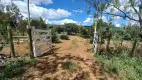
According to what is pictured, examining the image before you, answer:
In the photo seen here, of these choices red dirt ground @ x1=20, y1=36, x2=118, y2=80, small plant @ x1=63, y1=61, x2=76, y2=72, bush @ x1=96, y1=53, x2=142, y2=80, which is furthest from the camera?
bush @ x1=96, y1=53, x2=142, y2=80

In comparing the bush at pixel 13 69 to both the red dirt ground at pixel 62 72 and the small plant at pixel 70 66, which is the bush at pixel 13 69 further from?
the small plant at pixel 70 66

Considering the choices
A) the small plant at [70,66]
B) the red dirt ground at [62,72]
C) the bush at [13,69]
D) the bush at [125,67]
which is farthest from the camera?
the bush at [125,67]

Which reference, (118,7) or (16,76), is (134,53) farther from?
(16,76)

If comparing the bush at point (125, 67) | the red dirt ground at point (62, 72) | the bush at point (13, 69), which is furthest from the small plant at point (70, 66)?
the bush at point (125, 67)

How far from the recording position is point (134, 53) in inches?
362

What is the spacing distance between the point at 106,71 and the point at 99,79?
3.40 ft

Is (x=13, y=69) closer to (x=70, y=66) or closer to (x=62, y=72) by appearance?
(x=62, y=72)

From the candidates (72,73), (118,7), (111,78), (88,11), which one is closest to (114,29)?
(118,7)

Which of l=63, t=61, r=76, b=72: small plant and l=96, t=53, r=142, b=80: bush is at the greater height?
l=63, t=61, r=76, b=72: small plant

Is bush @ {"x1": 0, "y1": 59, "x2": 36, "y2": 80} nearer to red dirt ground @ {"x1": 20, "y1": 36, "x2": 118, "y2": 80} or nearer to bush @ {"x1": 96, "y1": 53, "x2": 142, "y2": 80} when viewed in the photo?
red dirt ground @ {"x1": 20, "y1": 36, "x2": 118, "y2": 80}

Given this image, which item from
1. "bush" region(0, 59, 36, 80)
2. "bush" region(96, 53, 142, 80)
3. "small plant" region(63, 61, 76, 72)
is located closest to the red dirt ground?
"small plant" region(63, 61, 76, 72)

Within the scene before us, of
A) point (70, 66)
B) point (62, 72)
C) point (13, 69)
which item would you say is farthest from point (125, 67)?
point (13, 69)

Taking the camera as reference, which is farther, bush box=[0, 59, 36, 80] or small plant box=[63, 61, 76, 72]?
small plant box=[63, 61, 76, 72]

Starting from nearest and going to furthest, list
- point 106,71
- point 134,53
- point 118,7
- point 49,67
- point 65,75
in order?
point 65,75 < point 49,67 < point 106,71 < point 134,53 < point 118,7
